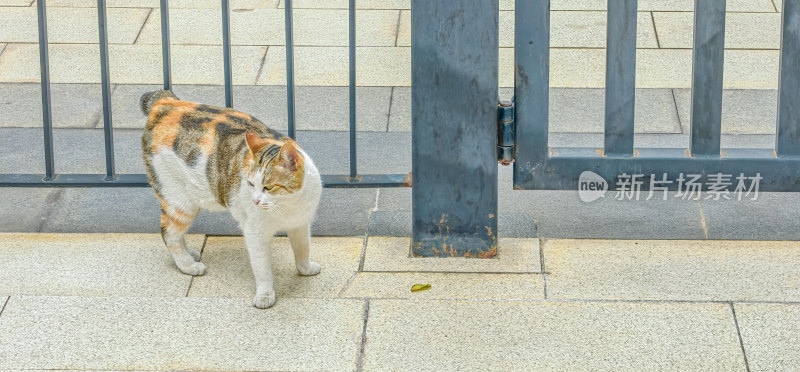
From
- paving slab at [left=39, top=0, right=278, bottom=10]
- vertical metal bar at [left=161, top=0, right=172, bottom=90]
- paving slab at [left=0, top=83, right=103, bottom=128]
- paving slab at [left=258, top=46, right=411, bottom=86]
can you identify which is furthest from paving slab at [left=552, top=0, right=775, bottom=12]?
vertical metal bar at [left=161, top=0, right=172, bottom=90]

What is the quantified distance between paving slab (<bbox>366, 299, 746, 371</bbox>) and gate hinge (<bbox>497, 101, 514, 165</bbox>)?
0.71 meters

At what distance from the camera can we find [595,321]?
489 cm

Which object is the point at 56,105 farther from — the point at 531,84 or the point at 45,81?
the point at 531,84

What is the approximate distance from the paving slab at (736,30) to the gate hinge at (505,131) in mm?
3329

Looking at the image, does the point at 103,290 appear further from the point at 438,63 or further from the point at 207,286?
the point at 438,63

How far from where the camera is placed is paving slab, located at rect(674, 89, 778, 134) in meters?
7.05

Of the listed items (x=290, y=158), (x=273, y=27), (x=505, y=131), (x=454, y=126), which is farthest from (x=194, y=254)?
(x=273, y=27)

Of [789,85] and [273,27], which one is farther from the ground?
[273,27]

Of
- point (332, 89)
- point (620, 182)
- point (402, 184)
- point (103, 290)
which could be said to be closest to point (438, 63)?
point (402, 184)

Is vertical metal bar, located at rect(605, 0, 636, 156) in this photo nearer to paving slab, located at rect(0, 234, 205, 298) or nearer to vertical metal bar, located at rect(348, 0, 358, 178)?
vertical metal bar, located at rect(348, 0, 358, 178)

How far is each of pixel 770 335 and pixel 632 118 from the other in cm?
115

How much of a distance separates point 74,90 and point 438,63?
356 cm

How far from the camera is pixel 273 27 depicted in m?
8.74

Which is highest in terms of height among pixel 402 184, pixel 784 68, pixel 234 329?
pixel 784 68
